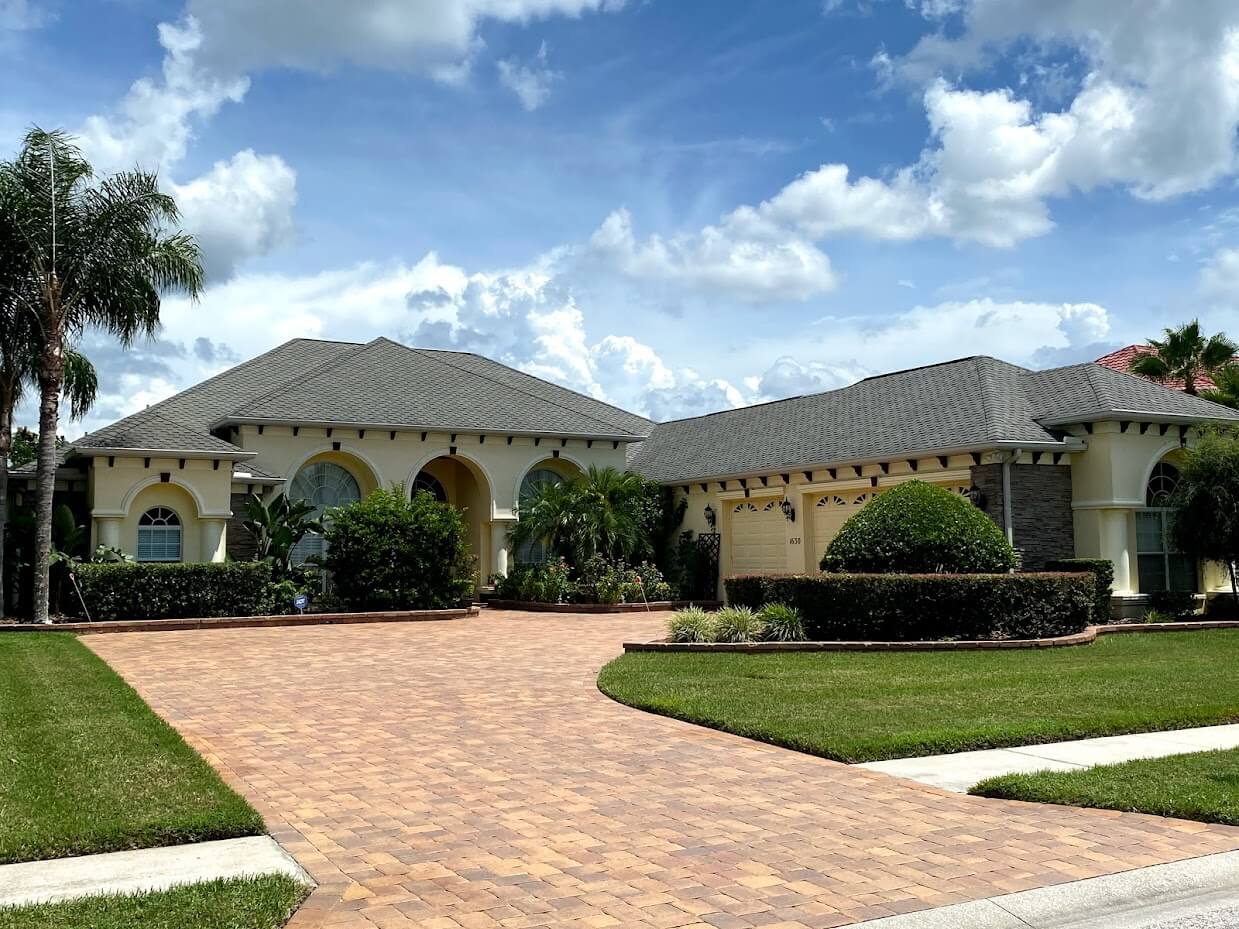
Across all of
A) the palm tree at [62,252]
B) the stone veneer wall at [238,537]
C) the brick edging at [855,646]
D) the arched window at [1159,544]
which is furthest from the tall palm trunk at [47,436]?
the arched window at [1159,544]

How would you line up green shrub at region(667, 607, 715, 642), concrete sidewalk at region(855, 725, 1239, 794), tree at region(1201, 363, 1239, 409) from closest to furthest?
concrete sidewalk at region(855, 725, 1239, 794), green shrub at region(667, 607, 715, 642), tree at region(1201, 363, 1239, 409)

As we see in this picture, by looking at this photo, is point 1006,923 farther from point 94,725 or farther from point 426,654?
point 426,654

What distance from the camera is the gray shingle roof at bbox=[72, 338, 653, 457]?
24047 millimetres

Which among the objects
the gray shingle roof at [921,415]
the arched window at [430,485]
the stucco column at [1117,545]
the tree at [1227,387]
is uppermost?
the tree at [1227,387]

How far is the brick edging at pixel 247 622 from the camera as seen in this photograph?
64.6ft

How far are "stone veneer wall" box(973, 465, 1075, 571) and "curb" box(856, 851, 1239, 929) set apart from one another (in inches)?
628

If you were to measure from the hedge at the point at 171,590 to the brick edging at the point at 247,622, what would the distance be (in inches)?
16.9

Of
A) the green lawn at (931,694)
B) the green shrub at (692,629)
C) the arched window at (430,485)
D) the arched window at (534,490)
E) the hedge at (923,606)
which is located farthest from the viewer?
the arched window at (430,485)

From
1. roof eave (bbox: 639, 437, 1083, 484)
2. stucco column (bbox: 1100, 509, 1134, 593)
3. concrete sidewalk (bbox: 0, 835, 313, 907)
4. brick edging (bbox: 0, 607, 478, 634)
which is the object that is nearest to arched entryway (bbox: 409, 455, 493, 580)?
brick edging (bbox: 0, 607, 478, 634)

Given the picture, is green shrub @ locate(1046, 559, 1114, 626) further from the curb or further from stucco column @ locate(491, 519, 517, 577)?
the curb

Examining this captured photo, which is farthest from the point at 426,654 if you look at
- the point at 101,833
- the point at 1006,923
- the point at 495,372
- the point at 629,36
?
the point at 495,372

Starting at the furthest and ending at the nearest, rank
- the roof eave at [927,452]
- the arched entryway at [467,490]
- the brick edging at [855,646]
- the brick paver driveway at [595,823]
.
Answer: the arched entryway at [467,490] < the roof eave at [927,452] < the brick edging at [855,646] < the brick paver driveway at [595,823]

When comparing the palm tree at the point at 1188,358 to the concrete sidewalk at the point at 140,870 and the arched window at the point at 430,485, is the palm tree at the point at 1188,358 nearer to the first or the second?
the arched window at the point at 430,485

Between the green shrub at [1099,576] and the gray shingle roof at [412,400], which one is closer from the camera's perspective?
the green shrub at [1099,576]
